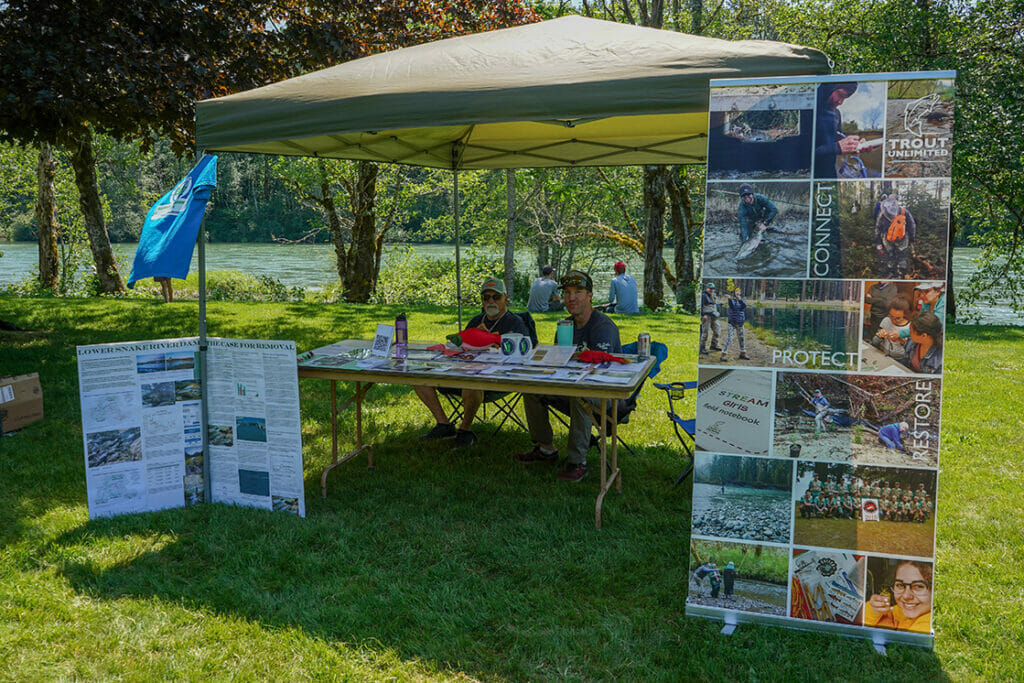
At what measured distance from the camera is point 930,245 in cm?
271

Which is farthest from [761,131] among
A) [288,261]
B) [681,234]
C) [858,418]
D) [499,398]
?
[288,261]

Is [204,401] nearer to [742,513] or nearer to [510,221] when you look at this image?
[742,513]

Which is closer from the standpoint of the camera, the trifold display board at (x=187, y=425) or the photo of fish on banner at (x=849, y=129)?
the photo of fish on banner at (x=849, y=129)

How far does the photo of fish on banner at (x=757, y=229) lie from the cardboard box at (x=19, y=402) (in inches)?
206

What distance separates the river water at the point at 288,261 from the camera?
1061 inches

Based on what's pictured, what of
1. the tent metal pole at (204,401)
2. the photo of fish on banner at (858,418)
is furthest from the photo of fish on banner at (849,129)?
the tent metal pole at (204,401)

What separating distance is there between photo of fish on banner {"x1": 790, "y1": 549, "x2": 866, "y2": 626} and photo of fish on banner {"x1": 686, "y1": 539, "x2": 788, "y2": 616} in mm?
57

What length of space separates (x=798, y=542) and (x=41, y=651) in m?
2.97

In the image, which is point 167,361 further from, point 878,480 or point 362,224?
point 362,224

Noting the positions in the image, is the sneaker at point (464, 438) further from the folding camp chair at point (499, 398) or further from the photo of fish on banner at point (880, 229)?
the photo of fish on banner at point (880, 229)

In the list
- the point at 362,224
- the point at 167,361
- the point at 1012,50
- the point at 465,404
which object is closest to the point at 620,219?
the point at 362,224

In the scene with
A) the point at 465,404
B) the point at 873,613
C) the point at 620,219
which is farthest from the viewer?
the point at 620,219

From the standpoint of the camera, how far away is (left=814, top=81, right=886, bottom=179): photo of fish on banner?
2.76 meters

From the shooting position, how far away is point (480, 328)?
533 cm
